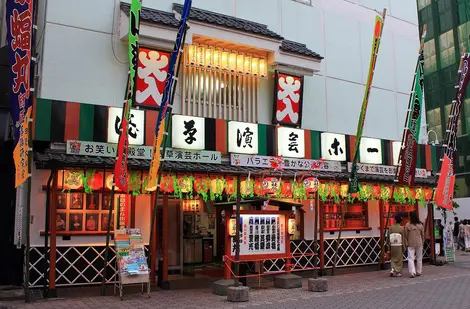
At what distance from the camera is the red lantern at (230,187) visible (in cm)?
1386

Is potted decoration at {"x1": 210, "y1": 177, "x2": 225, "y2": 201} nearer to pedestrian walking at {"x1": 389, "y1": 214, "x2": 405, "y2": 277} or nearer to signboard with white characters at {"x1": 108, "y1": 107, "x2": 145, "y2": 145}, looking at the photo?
signboard with white characters at {"x1": 108, "y1": 107, "x2": 145, "y2": 145}

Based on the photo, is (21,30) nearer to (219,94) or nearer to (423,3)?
(219,94)

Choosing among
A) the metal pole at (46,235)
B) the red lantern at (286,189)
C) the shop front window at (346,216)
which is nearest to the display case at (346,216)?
→ the shop front window at (346,216)

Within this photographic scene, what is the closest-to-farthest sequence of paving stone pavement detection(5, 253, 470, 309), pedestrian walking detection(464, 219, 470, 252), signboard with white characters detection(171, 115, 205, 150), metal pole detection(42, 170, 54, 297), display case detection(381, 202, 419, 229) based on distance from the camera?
paving stone pavement detection(5, 253, 470, 309)
metal pole detection(42, 170, 54, 297)
signboard with white characters detection(171, 115, 205, 150)
display case detection(381, 202, 419, 229)
pedestrian walking detection(464, 219, 470, 252)

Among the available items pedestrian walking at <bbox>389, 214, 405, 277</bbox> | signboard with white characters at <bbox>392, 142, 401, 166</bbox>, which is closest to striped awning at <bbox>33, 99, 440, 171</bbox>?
pedestrian walking at <bbox>389, 214, 405, 277</bbox>

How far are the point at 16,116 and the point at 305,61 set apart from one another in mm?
10405

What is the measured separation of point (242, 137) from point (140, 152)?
11.7 ft

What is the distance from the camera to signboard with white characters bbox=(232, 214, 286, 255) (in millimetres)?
13305

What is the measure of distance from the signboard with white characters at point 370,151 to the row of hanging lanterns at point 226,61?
4962 mm

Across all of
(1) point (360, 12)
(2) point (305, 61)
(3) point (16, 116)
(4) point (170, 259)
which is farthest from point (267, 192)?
(1) point (360, 12)

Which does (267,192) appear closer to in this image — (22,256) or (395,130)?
(22,256)

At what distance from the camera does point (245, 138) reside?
15133 mm

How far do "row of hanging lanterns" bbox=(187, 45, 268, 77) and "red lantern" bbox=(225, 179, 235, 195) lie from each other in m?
4.24

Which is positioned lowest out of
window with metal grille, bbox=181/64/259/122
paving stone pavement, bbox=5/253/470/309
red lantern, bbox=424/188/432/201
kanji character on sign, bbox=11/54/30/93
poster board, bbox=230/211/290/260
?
paving stone pavement, bbox=5/253/470/309
